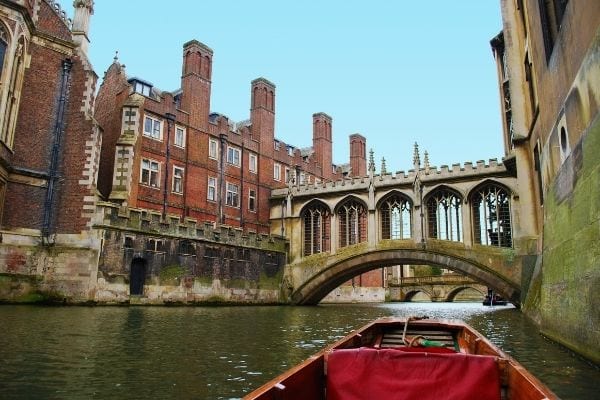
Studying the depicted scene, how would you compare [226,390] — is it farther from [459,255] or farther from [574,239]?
[459,255]

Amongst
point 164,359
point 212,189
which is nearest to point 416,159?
point 212,189

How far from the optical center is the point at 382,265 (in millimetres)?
30797

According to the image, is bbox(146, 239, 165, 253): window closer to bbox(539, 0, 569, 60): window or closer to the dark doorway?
the dark doorway

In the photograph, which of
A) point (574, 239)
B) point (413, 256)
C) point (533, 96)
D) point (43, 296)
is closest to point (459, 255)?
point (413, 256)

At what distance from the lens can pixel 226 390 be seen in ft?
19.8

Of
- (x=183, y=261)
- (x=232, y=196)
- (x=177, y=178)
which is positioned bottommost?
(x=183, y=261)

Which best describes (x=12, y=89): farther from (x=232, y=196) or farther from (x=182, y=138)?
(x=232, y=196)

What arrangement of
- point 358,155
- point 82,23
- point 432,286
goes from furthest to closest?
point 432,286 → point 358,155 → point 82,23

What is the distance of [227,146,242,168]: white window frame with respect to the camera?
35172 mm

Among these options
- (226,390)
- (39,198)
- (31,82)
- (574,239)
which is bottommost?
(226,390)

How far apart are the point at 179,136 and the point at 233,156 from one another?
15.7ft

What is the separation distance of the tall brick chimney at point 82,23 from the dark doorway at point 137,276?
1122cm

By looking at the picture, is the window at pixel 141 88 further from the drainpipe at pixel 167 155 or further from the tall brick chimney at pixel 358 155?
the tall brick chimney at pixel 358 155

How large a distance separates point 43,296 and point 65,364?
15742 millimetres
